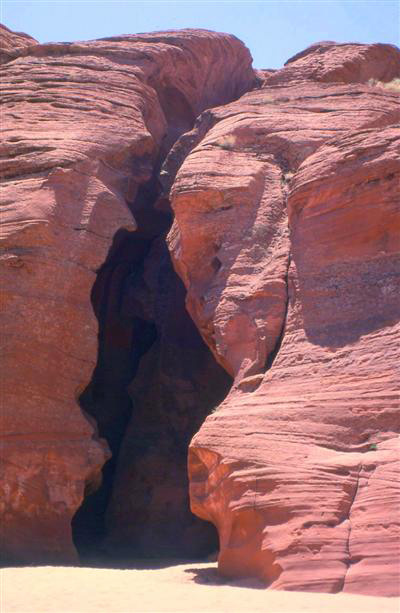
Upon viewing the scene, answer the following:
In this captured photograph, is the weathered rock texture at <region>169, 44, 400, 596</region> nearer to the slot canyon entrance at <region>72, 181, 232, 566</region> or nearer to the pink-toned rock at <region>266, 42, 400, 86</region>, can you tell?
the pink-toned rock at <region>266, 42, 400, 86</region>

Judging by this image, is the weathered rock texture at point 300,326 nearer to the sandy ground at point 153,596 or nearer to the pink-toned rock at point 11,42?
the sandy ground at point 153,596

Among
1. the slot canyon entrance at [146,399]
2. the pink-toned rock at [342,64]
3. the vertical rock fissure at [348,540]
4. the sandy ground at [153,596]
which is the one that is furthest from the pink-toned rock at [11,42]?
the vertical rock fissure at [348,540]

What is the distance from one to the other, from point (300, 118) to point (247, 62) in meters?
8.37

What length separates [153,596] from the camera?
34.1 ft

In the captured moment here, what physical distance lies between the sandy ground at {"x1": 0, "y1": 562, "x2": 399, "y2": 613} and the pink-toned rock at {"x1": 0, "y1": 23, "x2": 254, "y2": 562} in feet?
6.93

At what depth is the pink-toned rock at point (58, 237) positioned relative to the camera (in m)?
14.7

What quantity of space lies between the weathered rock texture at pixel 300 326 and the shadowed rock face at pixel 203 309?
0.10 ft

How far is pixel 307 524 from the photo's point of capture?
10.7m

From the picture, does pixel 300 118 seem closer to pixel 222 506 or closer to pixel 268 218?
pixel 268 218

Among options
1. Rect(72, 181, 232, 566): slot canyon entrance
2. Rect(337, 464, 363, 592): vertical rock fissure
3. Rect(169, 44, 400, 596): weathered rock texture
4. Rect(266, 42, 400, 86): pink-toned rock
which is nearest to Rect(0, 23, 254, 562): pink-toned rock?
Rect(169, 44, 400, 596): weathered rock texture

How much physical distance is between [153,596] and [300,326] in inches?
184

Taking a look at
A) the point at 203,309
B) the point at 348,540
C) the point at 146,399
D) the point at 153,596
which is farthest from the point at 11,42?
the point at 348,540

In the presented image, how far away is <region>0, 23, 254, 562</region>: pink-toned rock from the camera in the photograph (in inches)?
580

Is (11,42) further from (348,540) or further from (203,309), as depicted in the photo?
(348,540)
